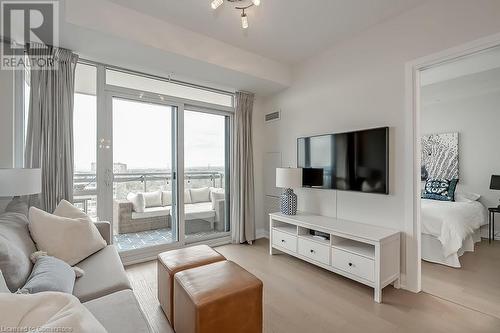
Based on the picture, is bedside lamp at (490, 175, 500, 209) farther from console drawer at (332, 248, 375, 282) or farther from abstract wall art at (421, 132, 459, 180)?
console drawer at (332, 248, 375, 282)

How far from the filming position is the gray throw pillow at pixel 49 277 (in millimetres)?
1205

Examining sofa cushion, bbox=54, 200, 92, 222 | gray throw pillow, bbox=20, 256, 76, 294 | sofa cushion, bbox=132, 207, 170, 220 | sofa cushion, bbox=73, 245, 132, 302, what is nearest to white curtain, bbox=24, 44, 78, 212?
sofa cushion, bbox=54, 200, 92, 222

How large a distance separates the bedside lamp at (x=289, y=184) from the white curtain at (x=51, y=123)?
97.5 inches

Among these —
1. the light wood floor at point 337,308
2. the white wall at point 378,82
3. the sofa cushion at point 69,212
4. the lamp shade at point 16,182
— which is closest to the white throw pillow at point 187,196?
the light wood floor at point 337,308

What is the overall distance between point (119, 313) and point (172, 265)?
713 mm

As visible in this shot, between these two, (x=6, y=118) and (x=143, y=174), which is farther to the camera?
(x=143, y=174)

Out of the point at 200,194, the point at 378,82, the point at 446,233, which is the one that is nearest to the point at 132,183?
the point at 200,194

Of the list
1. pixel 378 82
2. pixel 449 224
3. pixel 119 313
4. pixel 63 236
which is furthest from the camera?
pixel 449 224

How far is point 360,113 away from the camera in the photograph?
114 inches

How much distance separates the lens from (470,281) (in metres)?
2.55

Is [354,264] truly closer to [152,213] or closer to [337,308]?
[337,308]

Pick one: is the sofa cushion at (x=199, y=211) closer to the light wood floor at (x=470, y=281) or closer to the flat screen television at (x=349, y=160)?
the flat screen television at (x=349, y=160)

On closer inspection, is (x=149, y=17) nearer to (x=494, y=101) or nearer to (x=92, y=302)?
(x=92, y=302)

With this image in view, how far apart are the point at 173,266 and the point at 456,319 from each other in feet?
7.62
